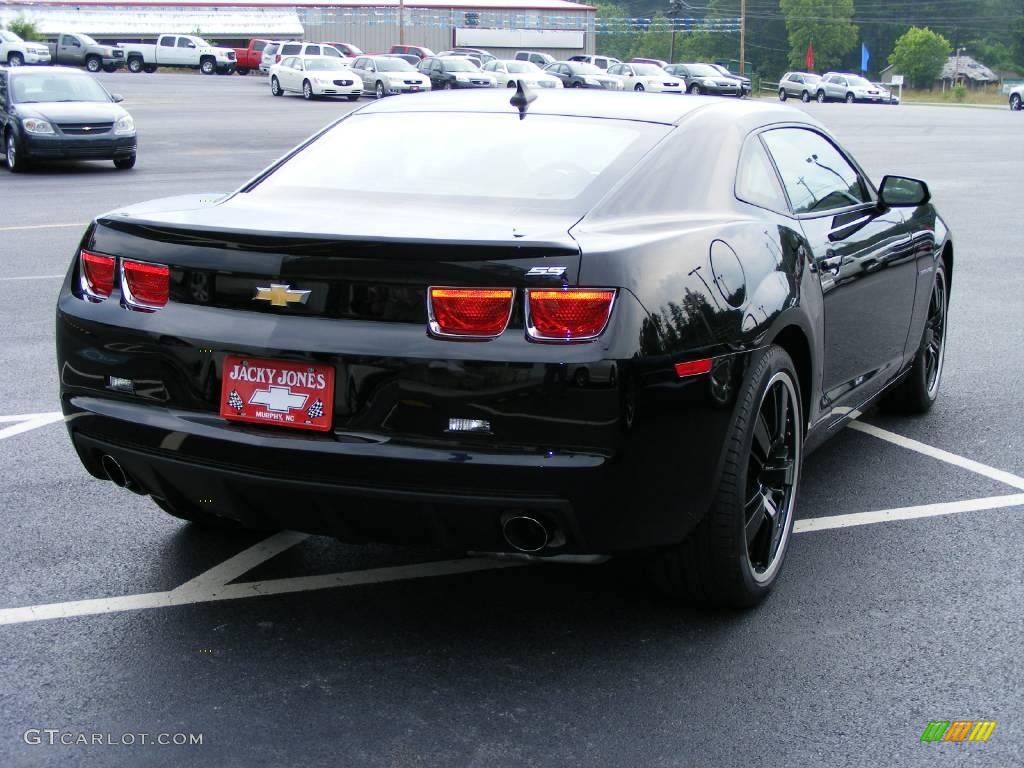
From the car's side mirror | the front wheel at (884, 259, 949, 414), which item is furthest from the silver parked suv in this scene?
the car's side mirror

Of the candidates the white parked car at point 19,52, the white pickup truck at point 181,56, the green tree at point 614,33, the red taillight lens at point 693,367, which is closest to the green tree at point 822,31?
the green tree at point 614,33

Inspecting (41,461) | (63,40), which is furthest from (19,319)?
(63,40)

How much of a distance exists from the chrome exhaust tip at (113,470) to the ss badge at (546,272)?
4.56ft

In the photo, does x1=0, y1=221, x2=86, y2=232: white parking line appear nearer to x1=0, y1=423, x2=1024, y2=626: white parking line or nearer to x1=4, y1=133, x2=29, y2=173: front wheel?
x1=4, y1=133, x2=29, y2=173: front wheel

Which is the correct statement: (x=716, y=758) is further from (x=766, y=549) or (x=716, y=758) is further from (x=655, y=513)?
(x=766, y=549)

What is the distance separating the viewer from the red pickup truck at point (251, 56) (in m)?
72.6

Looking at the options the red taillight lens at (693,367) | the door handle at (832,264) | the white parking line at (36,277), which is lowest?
the white parking line at (36,277)

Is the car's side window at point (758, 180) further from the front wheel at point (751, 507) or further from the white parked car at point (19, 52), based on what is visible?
the white parked car at point (19, 52)

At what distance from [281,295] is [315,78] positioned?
45.7 m

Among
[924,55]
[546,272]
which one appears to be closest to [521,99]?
[546,272]

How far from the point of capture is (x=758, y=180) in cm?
454

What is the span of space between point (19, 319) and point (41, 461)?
3.35 meters

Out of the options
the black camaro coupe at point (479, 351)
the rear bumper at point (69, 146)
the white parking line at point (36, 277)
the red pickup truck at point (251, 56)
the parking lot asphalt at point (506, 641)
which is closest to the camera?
the parking lot asphalt at point (506, 641)

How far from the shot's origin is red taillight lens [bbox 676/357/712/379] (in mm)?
3516
